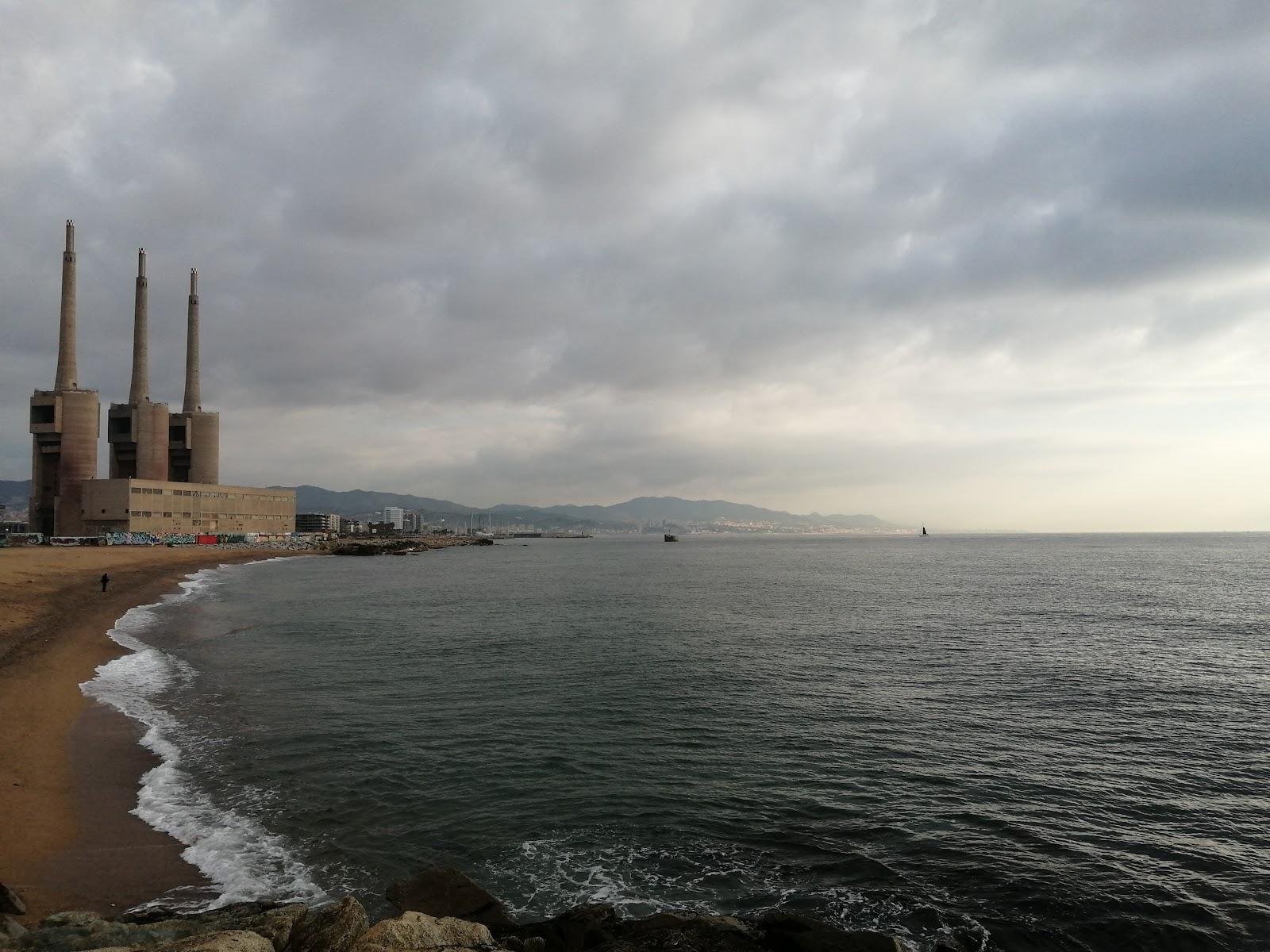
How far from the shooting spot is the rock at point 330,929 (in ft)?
29.7

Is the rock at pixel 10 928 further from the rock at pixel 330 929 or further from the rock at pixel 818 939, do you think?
the rock at pixel 818 939

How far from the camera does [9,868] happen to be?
12883 millimetres

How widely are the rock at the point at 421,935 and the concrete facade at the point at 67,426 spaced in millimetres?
161755

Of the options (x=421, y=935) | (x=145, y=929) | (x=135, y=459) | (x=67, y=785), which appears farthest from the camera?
(x=135, y=459)

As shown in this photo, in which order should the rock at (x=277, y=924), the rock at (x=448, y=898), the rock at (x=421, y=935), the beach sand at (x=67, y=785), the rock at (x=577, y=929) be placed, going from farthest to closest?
the beach sand at (x=67, y=785)
the rock at (x=448, y=898)
the rock at (x=577, y=929)
the rock at (x=277, y=924)
the rock at (x=421, y=935)

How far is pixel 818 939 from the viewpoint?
10.7 metres

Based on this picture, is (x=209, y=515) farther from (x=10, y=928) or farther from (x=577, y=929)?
(x=577, y=929)

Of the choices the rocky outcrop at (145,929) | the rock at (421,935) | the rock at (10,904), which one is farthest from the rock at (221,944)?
the rock at (10,904)

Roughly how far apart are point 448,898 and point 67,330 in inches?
6468

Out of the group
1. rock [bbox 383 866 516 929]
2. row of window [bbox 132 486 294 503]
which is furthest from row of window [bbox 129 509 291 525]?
rock [bbox 383 866 516 929]

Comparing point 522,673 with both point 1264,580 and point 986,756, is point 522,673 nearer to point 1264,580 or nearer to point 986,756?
point 986,756

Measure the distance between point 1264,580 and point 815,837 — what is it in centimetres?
10072

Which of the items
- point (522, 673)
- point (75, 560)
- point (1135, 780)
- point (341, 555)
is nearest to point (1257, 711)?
point (1135, 780)

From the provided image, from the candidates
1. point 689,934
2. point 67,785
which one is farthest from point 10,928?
point 689,934
